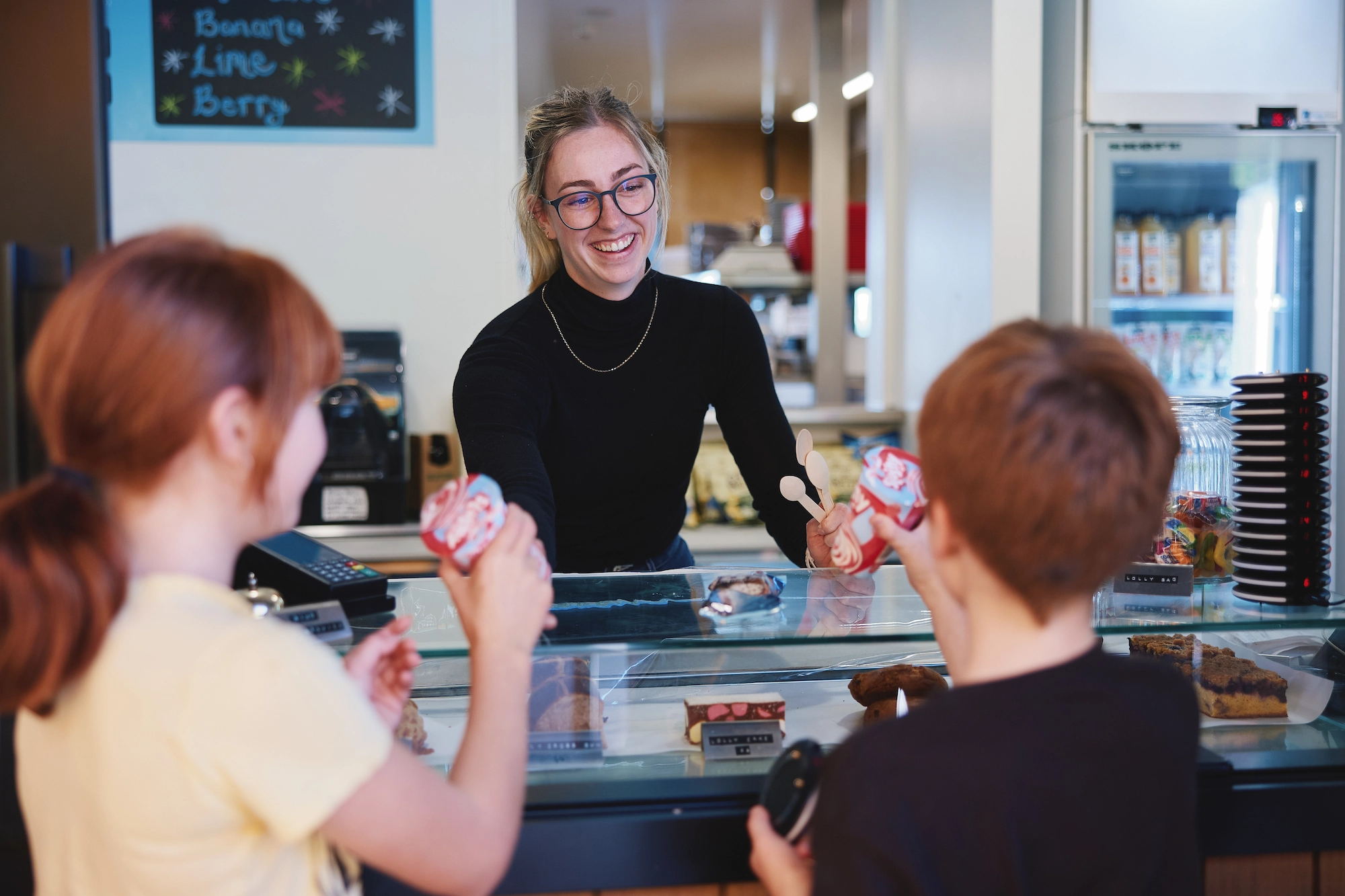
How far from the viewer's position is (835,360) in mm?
5004

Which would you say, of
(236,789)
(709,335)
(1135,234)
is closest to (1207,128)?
(1135,234)

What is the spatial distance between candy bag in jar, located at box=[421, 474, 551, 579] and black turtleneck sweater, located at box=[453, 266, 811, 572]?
2.39 feet

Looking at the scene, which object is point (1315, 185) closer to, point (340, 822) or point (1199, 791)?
point (1199, 791)

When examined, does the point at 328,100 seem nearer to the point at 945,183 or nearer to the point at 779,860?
the point at 945,183

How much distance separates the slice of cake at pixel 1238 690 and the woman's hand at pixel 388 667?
1022 millimetres

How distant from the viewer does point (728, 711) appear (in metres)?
1.29

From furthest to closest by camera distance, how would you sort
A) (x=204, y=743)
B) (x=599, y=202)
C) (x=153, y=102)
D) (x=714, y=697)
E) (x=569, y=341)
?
(x=153, y=102), (x=569, y=341), (x=599, y=202), (x=714, y=697), (x=204, y=743)

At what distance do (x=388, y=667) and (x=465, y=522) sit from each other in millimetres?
162

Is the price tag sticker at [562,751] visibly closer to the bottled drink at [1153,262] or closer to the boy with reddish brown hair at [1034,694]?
the boy with reddish brown hair at [1034,694]

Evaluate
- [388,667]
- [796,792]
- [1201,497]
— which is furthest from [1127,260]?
[388,667]

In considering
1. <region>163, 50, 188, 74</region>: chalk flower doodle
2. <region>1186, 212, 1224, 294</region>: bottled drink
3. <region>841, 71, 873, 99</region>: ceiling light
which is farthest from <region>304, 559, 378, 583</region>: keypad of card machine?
<region>841, 71, 873, 99</region>: ceiling light

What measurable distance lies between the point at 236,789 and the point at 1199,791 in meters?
1.02

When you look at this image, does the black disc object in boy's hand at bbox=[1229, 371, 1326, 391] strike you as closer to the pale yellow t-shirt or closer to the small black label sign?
the small black label sign

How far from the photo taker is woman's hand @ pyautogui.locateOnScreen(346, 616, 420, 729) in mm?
996
